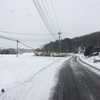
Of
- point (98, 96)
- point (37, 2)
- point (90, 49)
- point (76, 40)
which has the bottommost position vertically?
point (98, 96)

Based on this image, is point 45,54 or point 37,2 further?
point 45,54

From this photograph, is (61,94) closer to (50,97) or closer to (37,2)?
(50,97)

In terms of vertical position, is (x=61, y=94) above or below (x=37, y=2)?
below

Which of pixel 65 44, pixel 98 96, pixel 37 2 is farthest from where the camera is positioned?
pixel 65 44

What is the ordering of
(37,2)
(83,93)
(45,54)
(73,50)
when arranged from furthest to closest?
(73,50) → (45,54) → (37,2) → (83,93)

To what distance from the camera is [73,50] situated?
129 metres

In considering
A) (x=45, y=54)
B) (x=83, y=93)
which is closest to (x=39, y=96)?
(x=83, y=93)

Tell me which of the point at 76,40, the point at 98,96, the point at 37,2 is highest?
the point at 76,40

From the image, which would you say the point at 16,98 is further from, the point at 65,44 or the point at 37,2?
the point at 65,44

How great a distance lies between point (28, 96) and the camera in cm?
551

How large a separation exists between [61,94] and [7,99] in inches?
93.9

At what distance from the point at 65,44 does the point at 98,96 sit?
112 meters

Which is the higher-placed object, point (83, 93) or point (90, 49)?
point (90, 49)

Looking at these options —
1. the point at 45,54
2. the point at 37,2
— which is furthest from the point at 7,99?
the point at 45,54
